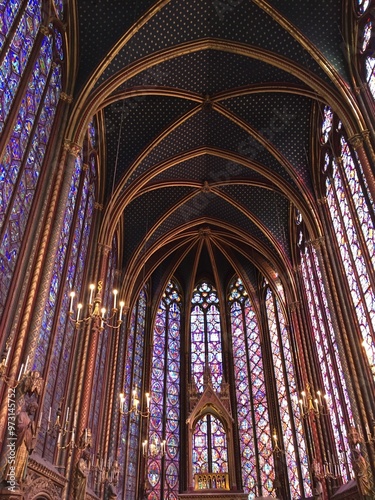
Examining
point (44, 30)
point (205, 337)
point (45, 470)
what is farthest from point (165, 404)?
point (44, 30)

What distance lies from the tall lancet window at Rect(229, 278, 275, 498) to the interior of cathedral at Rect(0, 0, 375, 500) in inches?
3.5

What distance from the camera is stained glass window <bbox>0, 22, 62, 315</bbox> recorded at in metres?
8.75

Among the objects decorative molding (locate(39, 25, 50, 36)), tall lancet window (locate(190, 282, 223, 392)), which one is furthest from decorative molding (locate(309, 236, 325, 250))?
decorative molding (locate(39, 25, 50, 36))

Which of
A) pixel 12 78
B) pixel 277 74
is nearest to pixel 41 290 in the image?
pixel 12 78

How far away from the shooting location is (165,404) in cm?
2172

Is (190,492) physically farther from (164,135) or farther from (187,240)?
(164,135)

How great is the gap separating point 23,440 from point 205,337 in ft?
54.4

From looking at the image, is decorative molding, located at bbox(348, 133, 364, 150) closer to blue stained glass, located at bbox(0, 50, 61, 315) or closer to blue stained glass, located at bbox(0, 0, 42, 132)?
blue stained glass, located at bbox(0, 50, 61, 315)

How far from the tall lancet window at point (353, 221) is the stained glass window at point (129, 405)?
9086 mm

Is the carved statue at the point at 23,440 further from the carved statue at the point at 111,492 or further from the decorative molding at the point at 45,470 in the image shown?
the carved statue at the point at 111,492

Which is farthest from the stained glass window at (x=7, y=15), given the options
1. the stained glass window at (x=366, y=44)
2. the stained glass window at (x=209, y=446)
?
the stained glass window at (x=209, y=446)

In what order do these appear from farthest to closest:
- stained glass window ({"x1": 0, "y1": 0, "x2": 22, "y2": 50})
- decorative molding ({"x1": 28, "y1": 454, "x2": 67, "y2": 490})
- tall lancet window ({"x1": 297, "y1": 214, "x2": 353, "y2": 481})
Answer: tall lancet window ({"x1": 297, "y1": 214, "x2": 353, "y2": 481}) → decorative molding ({"x1": 28, "y1": 454, "x2": 67, "y2": 490}) → stained glass window ({"x1": 0, "y1": 0, "x2": 22, "y2": 50})

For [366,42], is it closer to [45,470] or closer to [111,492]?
[45,470]

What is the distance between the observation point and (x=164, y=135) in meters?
17.0
